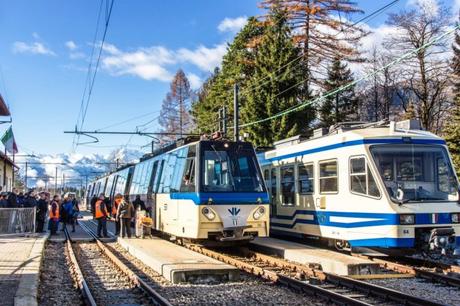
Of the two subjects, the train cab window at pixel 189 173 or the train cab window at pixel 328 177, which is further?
the train cab window at pixel 189 173

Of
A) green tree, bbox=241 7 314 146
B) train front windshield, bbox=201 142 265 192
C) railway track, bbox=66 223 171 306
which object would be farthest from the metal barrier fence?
green tree, bbox=241 7 314 146

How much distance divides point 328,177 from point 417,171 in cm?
244

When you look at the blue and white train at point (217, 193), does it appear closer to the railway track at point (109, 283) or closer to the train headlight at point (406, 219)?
the railway track at point (109, 283)

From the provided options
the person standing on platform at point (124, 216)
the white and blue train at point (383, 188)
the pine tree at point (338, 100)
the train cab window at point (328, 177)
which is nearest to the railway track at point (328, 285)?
the white and blue train at point (383, 188)

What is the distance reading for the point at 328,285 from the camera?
421 inches

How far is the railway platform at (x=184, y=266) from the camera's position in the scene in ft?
35.6

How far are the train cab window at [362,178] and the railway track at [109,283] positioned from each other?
558cm

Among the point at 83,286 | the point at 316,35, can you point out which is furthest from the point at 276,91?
the point at 83,286

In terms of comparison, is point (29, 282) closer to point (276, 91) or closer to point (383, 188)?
point (383, 188)

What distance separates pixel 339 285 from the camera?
34.7 feet

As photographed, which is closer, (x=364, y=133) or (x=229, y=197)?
(x=364, y=133)

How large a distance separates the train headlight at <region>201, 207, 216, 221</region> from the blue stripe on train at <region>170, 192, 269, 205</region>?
0.61 feet

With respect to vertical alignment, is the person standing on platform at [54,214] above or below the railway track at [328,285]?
above

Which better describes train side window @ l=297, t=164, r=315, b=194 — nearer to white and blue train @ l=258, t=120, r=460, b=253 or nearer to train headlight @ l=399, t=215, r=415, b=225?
white and blue train @ l=258, t=120, r=460, b=253
